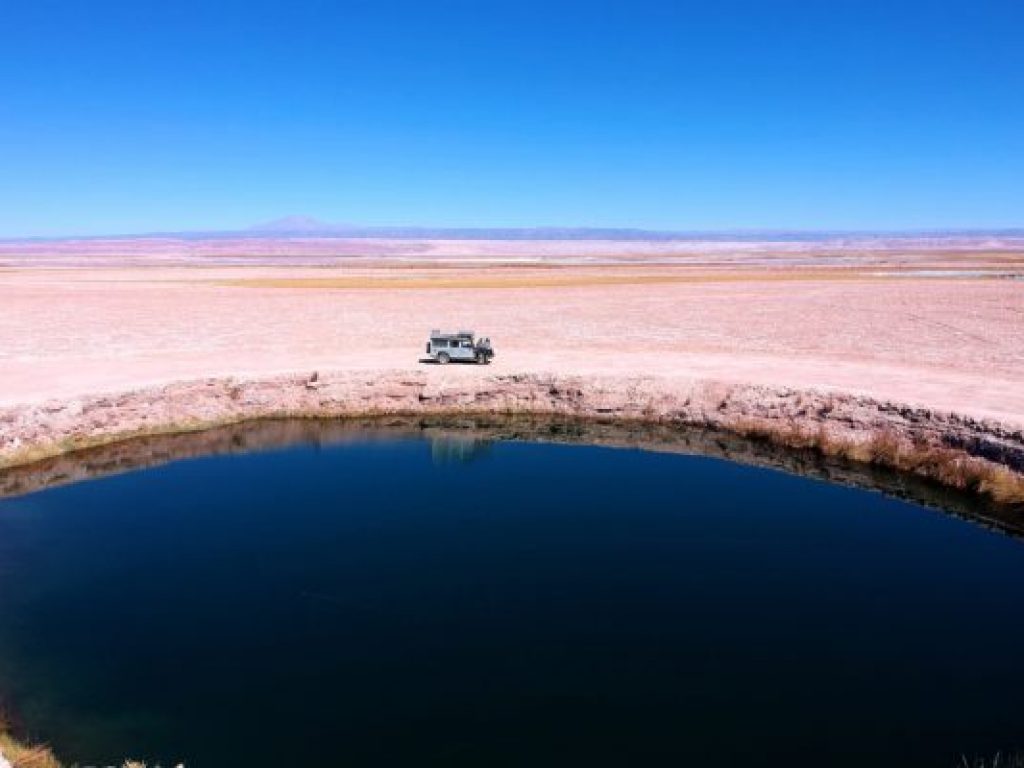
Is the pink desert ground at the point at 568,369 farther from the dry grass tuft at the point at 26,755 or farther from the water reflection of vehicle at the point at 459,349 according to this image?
the dry grass tuft at the point at 26,755

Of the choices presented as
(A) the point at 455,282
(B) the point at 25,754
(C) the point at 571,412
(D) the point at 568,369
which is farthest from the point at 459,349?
(A) the point at 455,282

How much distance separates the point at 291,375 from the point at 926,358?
31.9 metres

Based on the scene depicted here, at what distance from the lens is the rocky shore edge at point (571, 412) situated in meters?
27.0

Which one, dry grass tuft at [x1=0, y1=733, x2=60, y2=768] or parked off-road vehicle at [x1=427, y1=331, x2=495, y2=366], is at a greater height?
parked off-road vehicle at [x1=427, y1=331, x2=495, y2=366]

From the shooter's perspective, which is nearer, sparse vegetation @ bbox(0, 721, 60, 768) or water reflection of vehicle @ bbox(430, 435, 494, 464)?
sparse vegetation @ bbox(0, 721, 60, 768)

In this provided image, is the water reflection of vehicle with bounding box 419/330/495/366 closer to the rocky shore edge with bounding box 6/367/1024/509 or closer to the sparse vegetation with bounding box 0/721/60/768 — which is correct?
the rocky shore edge with bounding box 6/367/1024/509

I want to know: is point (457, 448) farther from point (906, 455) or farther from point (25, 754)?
point (25, 754)

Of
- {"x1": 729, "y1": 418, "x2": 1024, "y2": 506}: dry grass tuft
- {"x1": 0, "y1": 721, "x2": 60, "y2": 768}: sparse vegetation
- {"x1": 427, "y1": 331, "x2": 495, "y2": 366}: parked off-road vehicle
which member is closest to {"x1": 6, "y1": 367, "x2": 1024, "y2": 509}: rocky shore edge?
{"x1": 729, "y1": 418, "x2": 1024, "y2": 506}: dry grass tuft

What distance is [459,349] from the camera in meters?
40.7

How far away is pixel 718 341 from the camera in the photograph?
4903 cm

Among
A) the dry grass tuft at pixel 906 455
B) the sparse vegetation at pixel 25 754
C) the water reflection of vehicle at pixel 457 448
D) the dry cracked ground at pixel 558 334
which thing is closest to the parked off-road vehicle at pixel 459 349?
the dry cracked ground at pixel 558 334

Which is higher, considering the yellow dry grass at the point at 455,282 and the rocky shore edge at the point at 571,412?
the rocky shore edge at the point at 571,412

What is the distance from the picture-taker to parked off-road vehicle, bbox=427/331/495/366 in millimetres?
40688

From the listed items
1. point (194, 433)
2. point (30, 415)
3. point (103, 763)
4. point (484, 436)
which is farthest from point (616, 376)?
point (103, 763)
